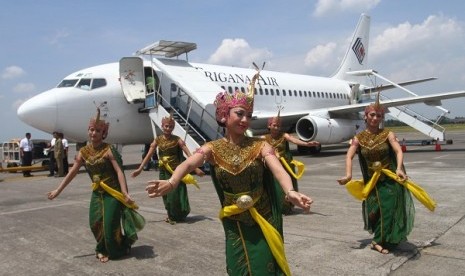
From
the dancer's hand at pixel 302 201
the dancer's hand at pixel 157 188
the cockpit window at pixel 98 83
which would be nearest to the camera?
the dancer's hand at pixel 302 201

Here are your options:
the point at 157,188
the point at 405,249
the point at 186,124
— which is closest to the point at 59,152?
the point at 186,124

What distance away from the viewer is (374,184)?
5230mm

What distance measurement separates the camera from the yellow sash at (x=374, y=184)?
513 cm

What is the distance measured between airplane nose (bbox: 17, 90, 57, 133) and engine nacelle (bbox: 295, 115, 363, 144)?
10.2 meters

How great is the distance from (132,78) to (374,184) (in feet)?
39.7

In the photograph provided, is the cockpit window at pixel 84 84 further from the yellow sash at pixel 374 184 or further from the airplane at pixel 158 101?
the yellow sash at pixel 374 184

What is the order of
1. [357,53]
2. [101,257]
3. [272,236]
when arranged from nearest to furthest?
[272,236] < [101,257] < [357,53]

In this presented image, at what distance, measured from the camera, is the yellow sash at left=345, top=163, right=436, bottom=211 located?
513 cm

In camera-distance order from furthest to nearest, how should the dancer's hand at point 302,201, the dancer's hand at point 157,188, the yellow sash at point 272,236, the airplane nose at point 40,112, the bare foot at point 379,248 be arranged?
the airplane nose at point 40,112, the bare foot at point 379,248, the yellow sash at point 272,236, the dancer's hand at point 157,188, the dancer's hand at point 302,201

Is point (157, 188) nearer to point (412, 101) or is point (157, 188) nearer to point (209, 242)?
point (209, 242)

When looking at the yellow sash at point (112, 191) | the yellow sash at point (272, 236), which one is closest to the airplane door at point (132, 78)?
the yellow sash at point (112, 191)

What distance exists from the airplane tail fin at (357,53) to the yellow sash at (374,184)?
91.5 ft

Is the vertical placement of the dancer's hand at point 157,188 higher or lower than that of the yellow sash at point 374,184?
higher

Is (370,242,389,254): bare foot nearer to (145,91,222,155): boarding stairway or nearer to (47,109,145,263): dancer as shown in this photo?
(47,109,145,263): dancer
